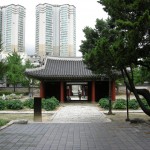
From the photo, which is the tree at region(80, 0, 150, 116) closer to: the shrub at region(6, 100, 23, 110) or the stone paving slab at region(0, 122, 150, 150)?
the stone paving slab at region(0, 122, 150, 150)

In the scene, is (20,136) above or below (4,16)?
below

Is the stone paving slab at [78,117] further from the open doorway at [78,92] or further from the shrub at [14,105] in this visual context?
the open doorway at [78,92]

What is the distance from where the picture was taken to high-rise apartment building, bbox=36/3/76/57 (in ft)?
297

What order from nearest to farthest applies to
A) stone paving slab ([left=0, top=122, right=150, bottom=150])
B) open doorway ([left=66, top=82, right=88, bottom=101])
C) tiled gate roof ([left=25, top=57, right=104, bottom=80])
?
stone paving slab ([left=0, top=122, right=150, bottom=150]) < tiled gate roof ([left=25, top=57, right=104, bottom=80]) < open doorway ([left=66, top=82, right=88, bottom=101])

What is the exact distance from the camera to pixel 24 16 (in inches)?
3784

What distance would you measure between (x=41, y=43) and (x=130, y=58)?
8989 cm

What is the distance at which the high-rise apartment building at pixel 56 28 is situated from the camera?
297 ft

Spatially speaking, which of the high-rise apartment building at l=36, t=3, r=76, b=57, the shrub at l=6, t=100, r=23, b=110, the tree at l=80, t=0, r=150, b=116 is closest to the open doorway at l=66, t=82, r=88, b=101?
the shrub at l=6, t=100, r=23, b=110

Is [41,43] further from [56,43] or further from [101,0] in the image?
[101,0]

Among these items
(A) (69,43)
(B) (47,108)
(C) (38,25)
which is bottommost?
(B) (47,108)

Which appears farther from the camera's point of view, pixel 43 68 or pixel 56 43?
pixel 56 43

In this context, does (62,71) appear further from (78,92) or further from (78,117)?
(78,117)

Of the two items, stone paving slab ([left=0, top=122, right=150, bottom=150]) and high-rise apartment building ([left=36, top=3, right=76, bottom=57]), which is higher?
high-rise apartment building ([left=36, top=3, right=76, bottom=57])

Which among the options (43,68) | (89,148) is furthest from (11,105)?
(89,148)
